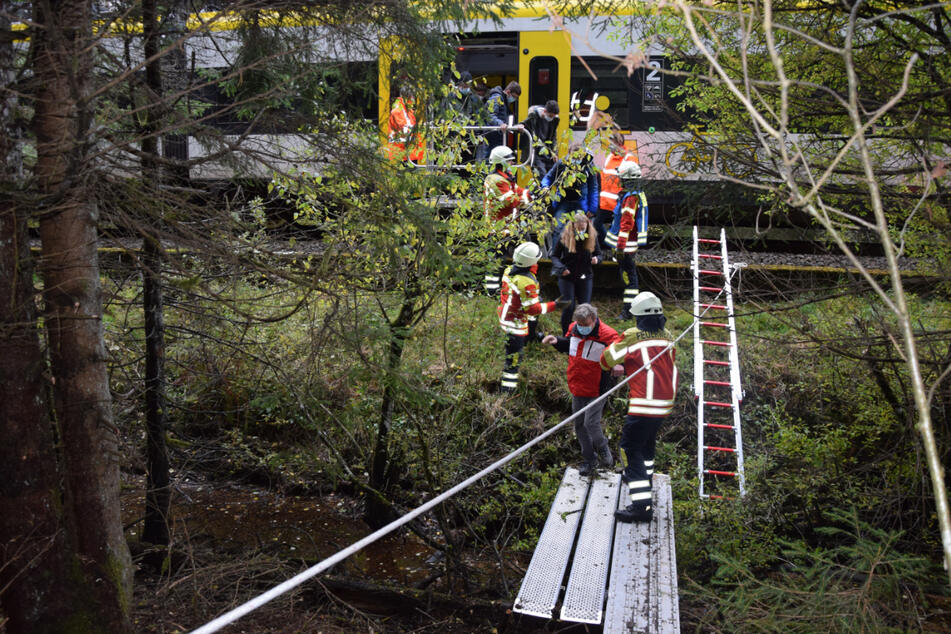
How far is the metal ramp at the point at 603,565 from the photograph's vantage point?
4.40 metres

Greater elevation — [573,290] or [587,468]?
[573,290]

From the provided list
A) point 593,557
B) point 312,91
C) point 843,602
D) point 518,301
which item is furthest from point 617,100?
point 843,602

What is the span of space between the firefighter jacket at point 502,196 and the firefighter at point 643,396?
157cm

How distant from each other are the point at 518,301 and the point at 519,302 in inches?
0.6

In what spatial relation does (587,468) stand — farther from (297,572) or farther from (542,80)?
(542,80)

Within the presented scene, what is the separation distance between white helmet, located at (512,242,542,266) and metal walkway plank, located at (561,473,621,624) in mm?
2336

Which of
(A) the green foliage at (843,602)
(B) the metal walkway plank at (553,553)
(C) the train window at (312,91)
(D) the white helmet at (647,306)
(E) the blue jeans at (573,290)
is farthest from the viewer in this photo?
(E) the blue jeans at (573,290)

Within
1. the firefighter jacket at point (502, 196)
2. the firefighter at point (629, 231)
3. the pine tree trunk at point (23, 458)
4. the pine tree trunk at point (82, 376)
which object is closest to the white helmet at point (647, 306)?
the firefighter jacket at point (502, 196)

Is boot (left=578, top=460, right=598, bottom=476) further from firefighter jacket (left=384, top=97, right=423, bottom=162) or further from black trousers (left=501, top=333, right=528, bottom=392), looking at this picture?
firefighter jacket (left=384, top=97, right=423, bottom=162)

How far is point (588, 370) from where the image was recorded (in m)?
6.37

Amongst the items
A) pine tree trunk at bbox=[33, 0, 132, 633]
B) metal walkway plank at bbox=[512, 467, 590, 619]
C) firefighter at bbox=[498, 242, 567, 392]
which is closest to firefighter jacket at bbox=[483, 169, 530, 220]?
firefighter at bbox=[498, 242, 567, 392]

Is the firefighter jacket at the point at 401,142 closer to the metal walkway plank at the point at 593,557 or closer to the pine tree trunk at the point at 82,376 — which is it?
the pine tree trunk at the point at 82,376

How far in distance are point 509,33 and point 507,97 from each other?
4.06ft

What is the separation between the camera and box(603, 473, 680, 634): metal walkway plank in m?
4.28
